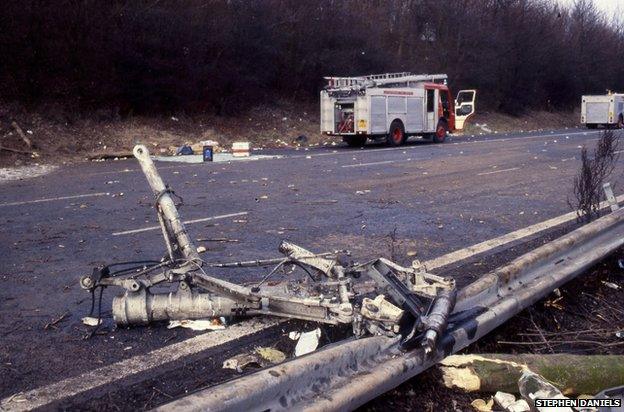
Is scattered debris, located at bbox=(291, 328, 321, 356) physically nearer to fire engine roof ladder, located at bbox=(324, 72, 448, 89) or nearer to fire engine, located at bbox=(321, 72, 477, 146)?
fire engine, located at bbox=(321, 72, 477, 146)

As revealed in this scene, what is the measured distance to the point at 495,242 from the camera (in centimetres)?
770

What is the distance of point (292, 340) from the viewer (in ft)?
14.5

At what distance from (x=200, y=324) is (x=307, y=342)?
898 mm

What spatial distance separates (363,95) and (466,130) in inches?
645

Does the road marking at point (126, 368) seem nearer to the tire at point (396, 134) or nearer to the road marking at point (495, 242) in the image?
the road marking at point (495, 242)

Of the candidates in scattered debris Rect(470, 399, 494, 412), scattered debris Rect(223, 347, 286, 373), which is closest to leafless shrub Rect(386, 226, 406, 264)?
scattered debris Rect(223, 347, 286, 373)

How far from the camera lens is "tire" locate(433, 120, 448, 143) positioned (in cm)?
2933

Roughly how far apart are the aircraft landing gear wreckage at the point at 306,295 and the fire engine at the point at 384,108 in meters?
21.4

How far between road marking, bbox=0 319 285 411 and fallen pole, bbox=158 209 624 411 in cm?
129

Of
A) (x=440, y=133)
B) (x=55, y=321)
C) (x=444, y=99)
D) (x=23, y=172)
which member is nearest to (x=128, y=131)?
(x=23, y=172)

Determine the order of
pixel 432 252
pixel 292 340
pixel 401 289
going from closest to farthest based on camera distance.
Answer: pixel 401 289 → pixel 292 340 → pixel 432 252

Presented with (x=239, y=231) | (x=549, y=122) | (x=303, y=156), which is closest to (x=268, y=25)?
(x=303, y=156)

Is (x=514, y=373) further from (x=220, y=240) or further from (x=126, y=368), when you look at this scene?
(x=220, y=240)

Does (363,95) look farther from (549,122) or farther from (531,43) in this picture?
(531,43)
